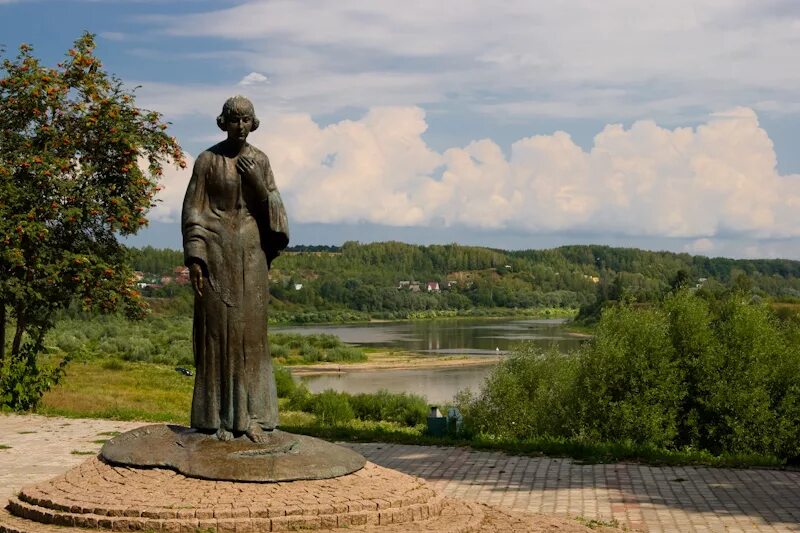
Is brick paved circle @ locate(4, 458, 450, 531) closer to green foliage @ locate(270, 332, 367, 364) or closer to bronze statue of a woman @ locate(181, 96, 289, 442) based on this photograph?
bronze statue of a woman @ locate(181, 96, 289, 442)

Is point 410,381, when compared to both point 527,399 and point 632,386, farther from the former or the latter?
point 632,386

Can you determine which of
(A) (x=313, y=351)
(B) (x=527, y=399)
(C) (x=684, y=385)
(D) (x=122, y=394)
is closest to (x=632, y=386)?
(C) (x=684, y=385)

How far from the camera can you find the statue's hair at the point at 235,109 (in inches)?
340

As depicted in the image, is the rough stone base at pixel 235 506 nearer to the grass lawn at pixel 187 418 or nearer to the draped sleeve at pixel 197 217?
the draped sleeve at pixel 197 217

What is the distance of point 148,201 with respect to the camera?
1811cm

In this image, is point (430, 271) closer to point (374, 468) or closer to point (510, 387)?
point (510, 387)

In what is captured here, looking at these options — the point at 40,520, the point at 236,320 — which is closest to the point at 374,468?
the point at 236,320

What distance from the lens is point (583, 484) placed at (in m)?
11.2

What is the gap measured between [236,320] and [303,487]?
1.56m

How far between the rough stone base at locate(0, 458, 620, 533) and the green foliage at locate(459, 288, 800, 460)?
10573 millimetres

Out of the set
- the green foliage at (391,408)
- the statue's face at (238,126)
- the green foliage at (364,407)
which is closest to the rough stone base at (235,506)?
the statue's face at (238,126)

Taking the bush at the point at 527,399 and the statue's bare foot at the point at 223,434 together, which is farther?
the bush at the point at 527,399

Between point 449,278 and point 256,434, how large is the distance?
582ft

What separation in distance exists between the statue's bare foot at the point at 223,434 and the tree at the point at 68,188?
31.4 ft
